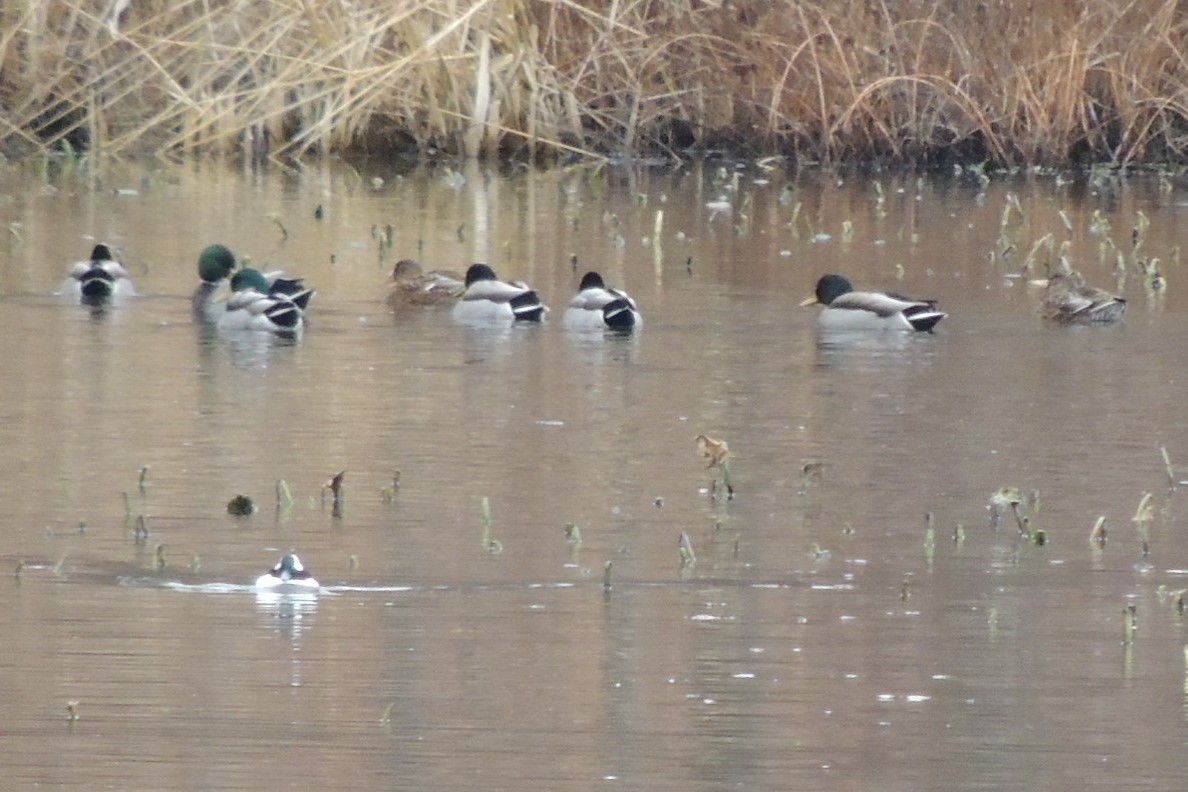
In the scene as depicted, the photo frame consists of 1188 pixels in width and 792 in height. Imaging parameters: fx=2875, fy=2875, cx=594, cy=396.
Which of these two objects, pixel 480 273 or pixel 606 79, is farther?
pixel 606 79

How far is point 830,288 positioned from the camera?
14.1m

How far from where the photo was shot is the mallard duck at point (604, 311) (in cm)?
1302

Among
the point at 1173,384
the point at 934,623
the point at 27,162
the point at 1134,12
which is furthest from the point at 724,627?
the point at 27,162

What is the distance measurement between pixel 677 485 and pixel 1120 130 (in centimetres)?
1553

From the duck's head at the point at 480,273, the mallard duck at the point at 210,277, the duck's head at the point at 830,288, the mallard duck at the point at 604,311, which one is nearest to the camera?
the mallard duck at the point at 604,311

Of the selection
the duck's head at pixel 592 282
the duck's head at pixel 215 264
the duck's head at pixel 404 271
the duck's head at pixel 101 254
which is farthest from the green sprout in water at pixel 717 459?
the duck's head at pixel 101 254

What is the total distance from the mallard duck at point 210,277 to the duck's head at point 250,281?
8.8 inches

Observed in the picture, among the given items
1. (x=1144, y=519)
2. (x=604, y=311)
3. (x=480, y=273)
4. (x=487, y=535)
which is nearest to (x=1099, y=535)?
(x=1144, y=519)

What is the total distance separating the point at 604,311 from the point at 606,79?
11.5 m

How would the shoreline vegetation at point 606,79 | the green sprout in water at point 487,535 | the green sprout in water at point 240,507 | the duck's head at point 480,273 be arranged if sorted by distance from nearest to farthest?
1. the green sprout in water at point 487,535
2. the green sprout in water at point 240,507
3. the duck's head at point 480,273
4. the shoreline vegetation at point 606,79

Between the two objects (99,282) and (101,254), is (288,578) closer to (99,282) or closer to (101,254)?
(99,282)

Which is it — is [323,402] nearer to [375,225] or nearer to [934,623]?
[934,623]

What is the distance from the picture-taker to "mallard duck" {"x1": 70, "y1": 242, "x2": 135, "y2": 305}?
13781mm

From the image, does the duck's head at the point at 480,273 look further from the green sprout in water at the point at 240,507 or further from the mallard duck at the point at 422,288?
the green sprout in water at the point at 240,507
